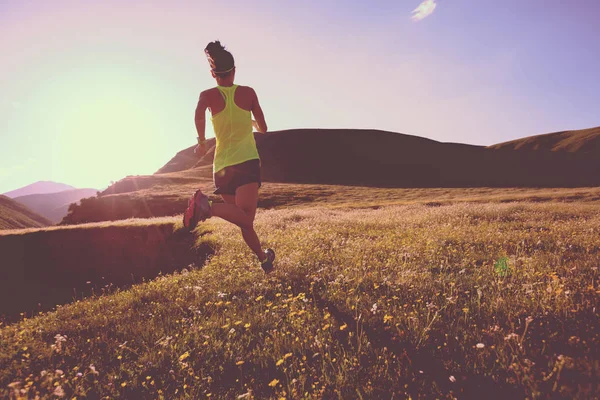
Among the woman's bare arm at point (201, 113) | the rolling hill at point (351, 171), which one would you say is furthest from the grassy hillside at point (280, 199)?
the woman's bare arm at point (201, 113)

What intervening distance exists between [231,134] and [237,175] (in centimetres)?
64

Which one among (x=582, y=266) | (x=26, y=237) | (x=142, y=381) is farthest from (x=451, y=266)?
(x=26, y=237)

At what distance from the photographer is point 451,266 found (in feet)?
17.2

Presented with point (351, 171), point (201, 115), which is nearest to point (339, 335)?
point (201, 115)

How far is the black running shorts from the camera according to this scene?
519 centimetres

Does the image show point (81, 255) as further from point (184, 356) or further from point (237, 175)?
point (184, 356)

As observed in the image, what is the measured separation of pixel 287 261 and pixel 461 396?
12.7 ft

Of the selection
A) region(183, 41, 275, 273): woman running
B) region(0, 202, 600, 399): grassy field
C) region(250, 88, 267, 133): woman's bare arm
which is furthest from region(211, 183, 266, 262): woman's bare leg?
region(250, 88, 267, 133): woman's bare arm

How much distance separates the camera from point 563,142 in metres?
120

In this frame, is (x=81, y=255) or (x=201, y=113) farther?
(x=81, y=255)

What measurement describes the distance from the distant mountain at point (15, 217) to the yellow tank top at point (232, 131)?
396 feet

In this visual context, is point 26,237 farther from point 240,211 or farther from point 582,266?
point 582,266

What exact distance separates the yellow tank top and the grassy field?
1924 mm

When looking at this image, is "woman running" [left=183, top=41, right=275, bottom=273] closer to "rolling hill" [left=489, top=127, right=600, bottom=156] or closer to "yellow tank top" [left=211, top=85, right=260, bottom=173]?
"yellow tank top" [left=211, top=85, right=260, bottom=173]
